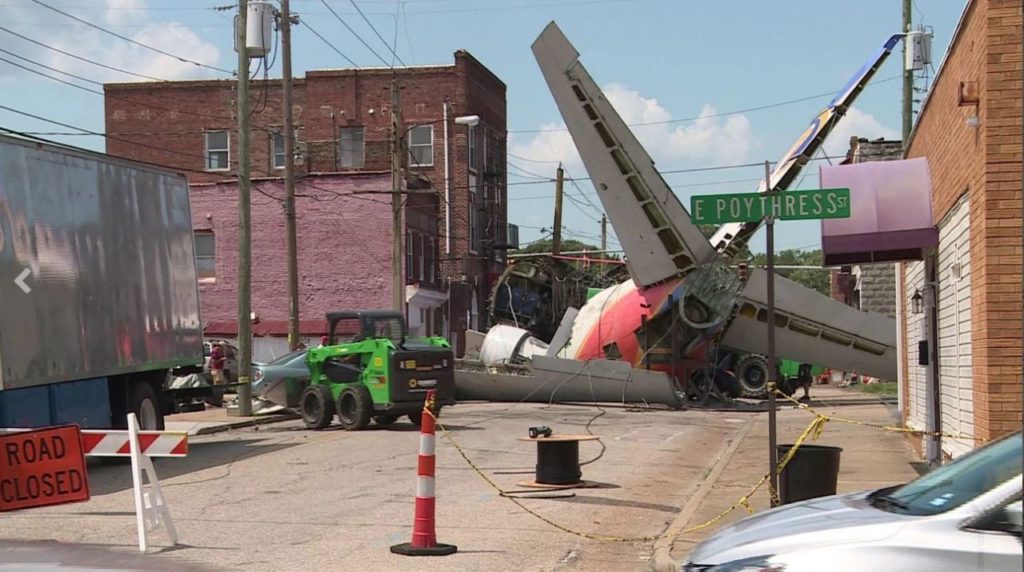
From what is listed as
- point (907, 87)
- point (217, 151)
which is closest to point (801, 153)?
point (907, 87)

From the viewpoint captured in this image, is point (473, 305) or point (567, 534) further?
point (473, 305)

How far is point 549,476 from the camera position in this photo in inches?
578

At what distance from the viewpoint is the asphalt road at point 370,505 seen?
10242 mm

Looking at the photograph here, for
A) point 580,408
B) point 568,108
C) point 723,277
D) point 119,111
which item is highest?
point 119,111

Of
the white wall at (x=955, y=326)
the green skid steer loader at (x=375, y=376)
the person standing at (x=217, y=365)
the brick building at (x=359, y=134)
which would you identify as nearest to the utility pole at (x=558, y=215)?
the brick building at (x=359, y=134)

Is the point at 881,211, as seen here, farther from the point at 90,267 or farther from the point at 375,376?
the point at 90,267

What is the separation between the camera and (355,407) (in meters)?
22.5

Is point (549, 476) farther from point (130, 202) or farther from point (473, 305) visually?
point (473, 305)

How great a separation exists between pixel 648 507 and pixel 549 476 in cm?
168

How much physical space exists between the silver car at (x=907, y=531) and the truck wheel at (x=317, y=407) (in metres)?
16.9

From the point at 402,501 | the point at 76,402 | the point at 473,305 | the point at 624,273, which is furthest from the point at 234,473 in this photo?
the point at 473,305

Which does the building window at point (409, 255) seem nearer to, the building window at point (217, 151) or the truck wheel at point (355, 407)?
the building window at point (217, 151)

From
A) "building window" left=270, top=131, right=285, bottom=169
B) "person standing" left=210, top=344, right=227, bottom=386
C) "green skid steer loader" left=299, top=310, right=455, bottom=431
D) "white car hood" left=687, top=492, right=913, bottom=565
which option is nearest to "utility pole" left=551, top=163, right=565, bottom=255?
"building window" left=270, top=131, right=285, bottom=169

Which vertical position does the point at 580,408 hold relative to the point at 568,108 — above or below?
below
